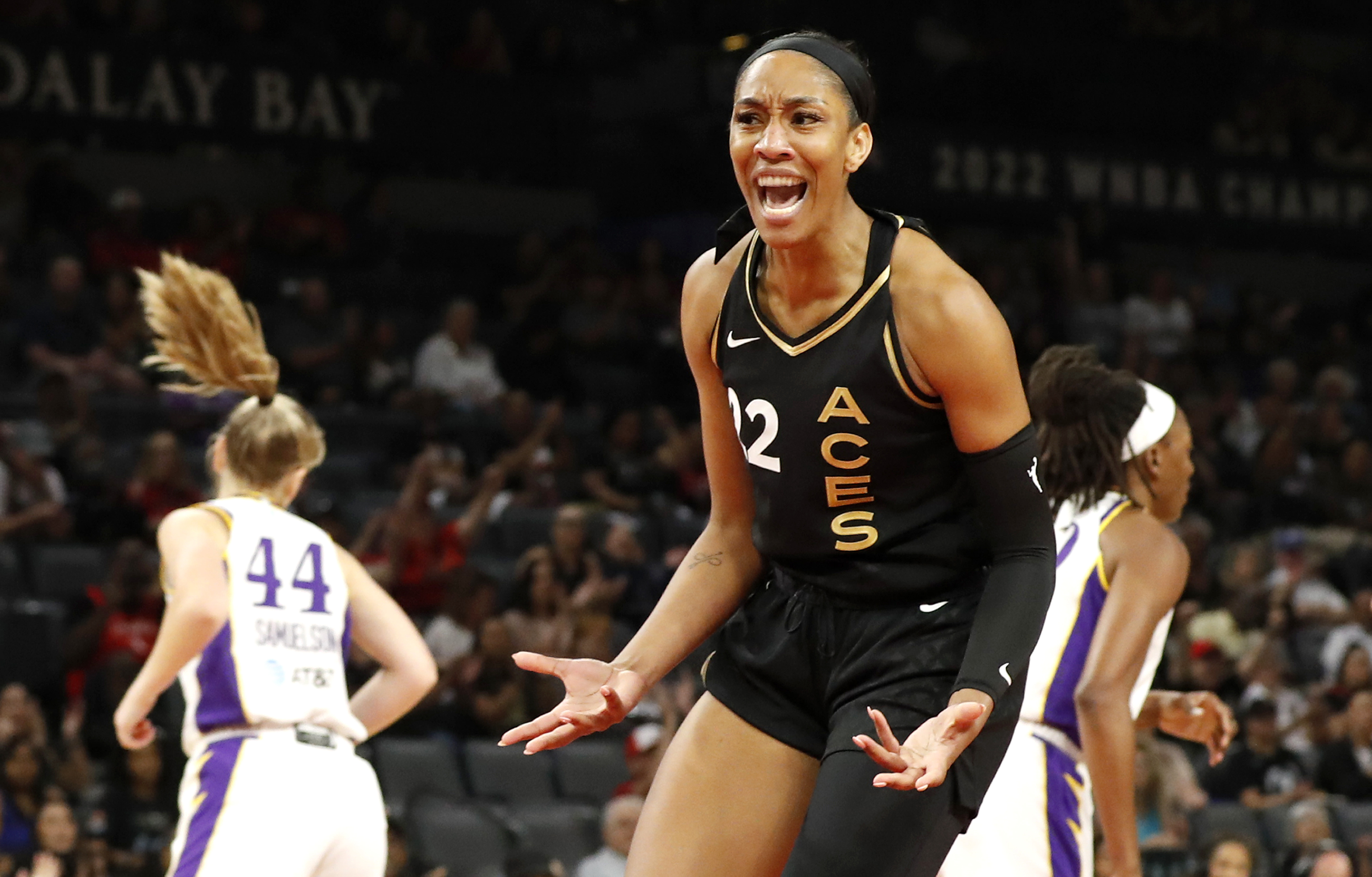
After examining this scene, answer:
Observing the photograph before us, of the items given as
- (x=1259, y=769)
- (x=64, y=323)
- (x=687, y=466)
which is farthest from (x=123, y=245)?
(x=1259, y=769)

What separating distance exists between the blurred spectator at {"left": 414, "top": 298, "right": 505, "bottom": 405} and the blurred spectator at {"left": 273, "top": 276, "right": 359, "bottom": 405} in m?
0.48

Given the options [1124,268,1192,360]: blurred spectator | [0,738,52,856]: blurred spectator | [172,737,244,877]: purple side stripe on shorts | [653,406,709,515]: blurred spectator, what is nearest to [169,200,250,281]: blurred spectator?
[653,406,709,515]: blurred spectator

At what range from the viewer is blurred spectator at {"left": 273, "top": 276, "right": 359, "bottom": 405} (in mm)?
11492

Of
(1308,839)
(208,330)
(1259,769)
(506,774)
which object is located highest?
(208,330)

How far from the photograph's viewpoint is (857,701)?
9.75ft

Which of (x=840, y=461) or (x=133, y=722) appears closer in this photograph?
(x=840, y=461)

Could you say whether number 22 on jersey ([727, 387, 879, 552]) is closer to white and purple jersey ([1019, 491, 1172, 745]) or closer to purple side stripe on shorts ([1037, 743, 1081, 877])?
white and purple jersey ([1019, 491, 1172, 745])

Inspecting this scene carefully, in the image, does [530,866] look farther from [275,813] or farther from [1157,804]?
[1157,804]

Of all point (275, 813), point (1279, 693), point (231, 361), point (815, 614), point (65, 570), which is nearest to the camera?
point (815, 614)

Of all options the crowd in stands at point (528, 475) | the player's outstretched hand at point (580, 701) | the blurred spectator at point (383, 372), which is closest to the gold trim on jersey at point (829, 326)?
the player's outstretched hand at point (580, 701)

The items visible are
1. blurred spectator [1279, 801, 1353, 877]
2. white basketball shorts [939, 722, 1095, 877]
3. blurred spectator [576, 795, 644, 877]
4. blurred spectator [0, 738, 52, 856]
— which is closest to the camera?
white basketball shorts [939, 722, 1095, 877]

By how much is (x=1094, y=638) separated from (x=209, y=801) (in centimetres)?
215

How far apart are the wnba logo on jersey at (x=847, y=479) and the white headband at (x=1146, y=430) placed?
149cm

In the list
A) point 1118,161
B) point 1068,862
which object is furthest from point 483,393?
point 1068,862
